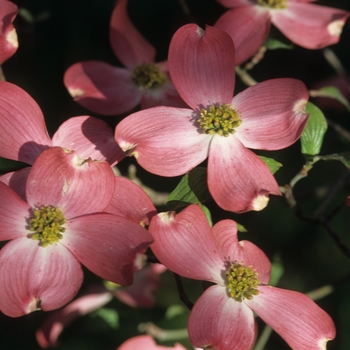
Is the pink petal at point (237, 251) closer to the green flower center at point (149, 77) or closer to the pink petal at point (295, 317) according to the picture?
the pink petal at point (295, 317)

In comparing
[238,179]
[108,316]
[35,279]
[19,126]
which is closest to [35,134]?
[19,126]

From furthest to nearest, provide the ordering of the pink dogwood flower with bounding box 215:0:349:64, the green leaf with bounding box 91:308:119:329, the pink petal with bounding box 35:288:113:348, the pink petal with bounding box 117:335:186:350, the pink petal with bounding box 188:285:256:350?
the green leaf with bounding box 91:308:119:329
the pink petal with bounding box 35:288:113:348
the pink petal with bounding box 117:335:186:350
the pink dogwood flower with bounding box 215:0:349:64
the pink petal with bounding box 188:285:256:350

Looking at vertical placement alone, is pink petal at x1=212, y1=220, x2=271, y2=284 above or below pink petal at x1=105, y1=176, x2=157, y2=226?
below

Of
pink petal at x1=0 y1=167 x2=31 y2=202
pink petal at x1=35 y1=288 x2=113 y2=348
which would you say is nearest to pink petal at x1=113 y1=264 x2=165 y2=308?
pink petal at x1=35 y1=288 x2=113 y2=348

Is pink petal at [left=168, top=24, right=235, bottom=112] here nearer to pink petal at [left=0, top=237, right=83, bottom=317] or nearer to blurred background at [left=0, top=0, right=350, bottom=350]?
pink petal at [left=0, top=237, right=83, bottom=317]

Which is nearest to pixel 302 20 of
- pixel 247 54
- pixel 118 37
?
pixel 247 54
